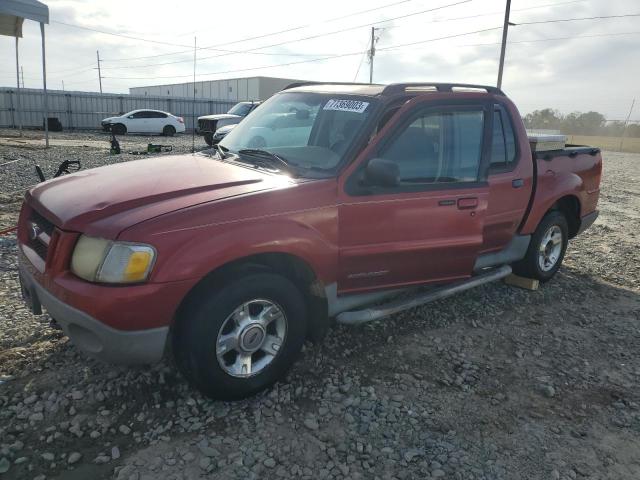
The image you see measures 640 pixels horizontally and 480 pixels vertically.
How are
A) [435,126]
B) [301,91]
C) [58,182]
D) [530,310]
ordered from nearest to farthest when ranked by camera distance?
[58,182]
[435,126]
[301,91]
[530,310]

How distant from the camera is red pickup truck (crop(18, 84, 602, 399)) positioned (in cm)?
258

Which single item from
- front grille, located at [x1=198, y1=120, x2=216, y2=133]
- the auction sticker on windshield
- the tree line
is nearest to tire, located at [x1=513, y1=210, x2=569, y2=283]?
the auction sticker on windshield

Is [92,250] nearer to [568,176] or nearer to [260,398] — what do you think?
[260,398]

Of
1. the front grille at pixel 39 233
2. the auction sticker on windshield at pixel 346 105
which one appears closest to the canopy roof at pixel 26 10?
the front grille at pixel 39 233

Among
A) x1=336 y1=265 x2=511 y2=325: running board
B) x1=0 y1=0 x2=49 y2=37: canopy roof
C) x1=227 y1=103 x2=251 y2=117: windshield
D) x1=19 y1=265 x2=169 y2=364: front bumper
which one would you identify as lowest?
x1=336 y1=265 x2=511 y2=325: running board

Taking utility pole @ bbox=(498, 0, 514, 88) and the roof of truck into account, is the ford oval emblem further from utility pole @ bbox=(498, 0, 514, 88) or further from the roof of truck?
utility pole @ bbox=(498, 0, 514, 88)

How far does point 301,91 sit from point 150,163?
1.38 meters

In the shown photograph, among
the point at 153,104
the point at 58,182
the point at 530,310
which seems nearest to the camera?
the point at 58,182

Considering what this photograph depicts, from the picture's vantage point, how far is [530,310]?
479 cm

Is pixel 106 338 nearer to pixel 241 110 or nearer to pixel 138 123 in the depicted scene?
pixel 241 110

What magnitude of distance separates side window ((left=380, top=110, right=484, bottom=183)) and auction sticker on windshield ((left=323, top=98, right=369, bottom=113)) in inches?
13.4

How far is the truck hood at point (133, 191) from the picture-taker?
2652mm

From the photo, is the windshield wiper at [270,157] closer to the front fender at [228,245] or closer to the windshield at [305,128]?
the windshield at [305,128]

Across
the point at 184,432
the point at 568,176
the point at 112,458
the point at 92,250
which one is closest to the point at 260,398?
the point at 184,432
